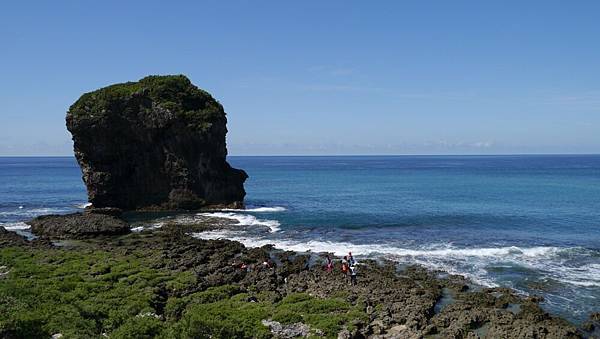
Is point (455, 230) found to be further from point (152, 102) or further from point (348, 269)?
point (152, 102)

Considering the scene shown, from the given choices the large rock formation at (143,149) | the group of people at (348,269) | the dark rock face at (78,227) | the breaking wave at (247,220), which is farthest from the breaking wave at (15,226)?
the group of people at (348,269)

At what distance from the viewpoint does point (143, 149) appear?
266 feet

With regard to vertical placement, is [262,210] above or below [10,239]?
below

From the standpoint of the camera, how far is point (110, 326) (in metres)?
24.8

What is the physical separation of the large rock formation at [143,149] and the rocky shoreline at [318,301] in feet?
110

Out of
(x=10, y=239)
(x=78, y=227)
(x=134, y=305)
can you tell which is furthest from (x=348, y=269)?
(x=10, y=239)

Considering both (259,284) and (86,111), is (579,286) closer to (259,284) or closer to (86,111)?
(259,284)

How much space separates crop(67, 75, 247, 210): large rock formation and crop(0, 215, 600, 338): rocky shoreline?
33554 mm

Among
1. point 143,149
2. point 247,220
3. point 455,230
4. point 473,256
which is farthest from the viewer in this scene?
point 143,149

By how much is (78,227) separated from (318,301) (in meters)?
38.2

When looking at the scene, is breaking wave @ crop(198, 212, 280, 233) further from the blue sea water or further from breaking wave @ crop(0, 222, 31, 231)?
breaking wave @ crop(0, 222, 31, 231)

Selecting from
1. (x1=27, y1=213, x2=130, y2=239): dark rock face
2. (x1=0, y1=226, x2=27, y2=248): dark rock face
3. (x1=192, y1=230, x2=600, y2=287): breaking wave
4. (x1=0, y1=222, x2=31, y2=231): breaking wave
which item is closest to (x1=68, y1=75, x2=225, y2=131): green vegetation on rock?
(x1=0, y1=222, x2=31, y2=231): breaking wave

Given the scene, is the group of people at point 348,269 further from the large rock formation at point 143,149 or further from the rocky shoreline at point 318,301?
the large rock formation at point 143,149

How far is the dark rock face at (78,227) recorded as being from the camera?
55781 millimetres
